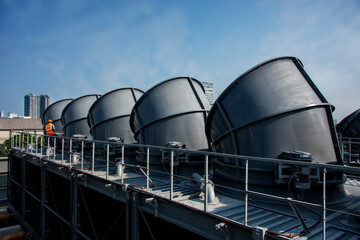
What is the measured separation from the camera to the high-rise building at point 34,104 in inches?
5098

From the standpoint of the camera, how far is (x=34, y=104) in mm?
131000

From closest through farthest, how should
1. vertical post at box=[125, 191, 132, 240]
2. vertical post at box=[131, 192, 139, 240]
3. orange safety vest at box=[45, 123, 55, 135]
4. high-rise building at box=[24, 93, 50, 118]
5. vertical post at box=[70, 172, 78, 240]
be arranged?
vertical post at box=[131, 192, 139, 240], vertical post at box=[125, 191, 132, 240], vertical post at box=[70, 172, 78, 240], orange safety vest at box=[45, 123, 55, 135], high-rise building at box=[24, 93, 50, 118]

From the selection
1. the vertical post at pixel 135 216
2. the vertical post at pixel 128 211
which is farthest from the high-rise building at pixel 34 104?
the vertical post at pixel 135 216

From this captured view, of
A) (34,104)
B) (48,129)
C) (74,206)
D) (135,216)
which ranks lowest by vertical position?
(74,206)

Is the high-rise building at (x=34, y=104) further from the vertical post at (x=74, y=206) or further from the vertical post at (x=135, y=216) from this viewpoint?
the vertical post at (x=135, y=216)

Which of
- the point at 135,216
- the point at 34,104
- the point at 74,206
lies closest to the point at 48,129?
the point at 74,206

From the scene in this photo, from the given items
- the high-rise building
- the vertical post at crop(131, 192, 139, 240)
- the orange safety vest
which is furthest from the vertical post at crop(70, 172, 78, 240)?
the high-rise building

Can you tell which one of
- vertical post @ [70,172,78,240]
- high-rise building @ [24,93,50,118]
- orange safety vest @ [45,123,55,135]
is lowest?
vertical post @ [70,172,78,240]

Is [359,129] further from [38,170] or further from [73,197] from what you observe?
[38,170]

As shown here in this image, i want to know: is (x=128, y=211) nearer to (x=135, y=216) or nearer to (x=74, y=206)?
(x=135, y=216)

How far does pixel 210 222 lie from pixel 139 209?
2.25 metres

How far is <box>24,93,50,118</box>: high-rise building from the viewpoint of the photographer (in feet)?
425

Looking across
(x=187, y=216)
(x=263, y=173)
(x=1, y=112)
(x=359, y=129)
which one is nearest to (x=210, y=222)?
(x=187, y=216)

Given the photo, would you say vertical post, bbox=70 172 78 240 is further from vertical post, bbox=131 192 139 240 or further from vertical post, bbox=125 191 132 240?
vertical post, bbox=131 192 139 240
